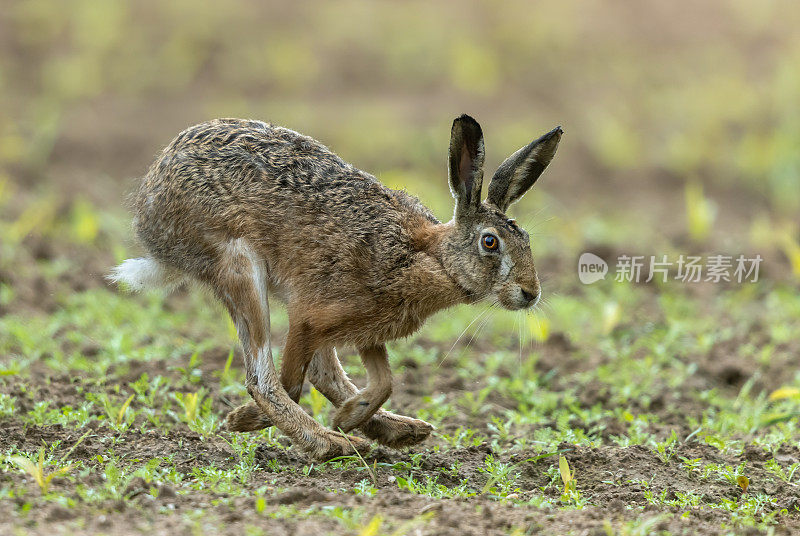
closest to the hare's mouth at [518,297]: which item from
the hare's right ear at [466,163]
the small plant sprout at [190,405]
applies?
the hare's right ear at [466,163]

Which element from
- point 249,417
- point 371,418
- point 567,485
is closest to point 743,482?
point 567,485

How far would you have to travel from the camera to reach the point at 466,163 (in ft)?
17.4

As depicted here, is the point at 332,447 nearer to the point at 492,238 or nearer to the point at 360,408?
the point at 360,408

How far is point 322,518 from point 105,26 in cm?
1163

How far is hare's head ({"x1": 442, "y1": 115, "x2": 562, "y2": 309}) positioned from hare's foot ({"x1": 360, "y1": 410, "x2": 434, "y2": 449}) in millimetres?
732

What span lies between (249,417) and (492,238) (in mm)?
1542

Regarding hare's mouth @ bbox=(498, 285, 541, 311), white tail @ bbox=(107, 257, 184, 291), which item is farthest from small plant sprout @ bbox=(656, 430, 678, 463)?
white tail @ bbox=(107, 257, 184, 291)

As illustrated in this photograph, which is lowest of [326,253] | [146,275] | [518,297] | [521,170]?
[146,275]

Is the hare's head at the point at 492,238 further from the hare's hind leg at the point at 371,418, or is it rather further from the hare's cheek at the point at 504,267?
the hare's hind leg at the point at 371,418

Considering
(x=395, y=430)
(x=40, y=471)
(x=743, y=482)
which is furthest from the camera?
(x=395, y=430)

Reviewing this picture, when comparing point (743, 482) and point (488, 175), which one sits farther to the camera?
point (488, 175)

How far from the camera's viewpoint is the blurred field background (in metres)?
5.83

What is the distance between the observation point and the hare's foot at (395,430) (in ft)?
17.9

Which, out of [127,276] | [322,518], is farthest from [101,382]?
[322,518]
